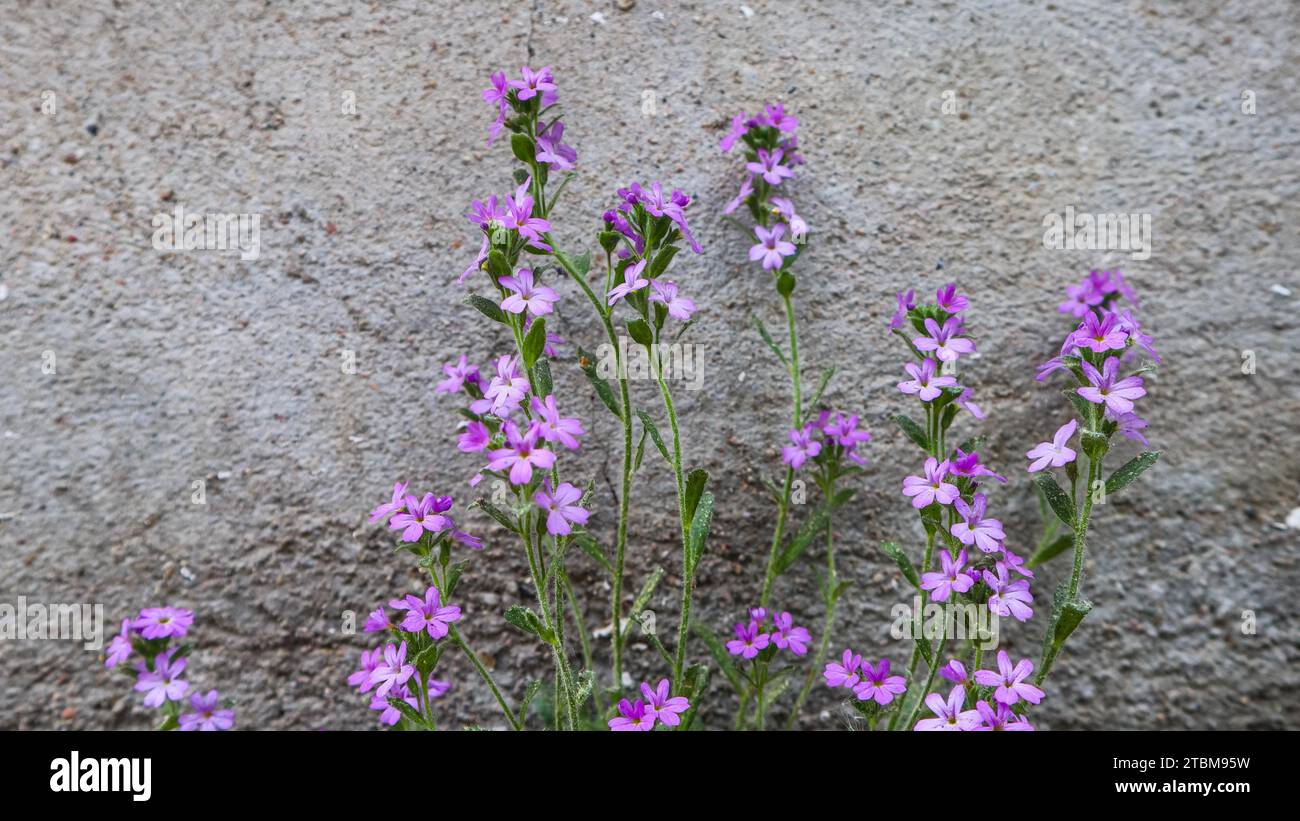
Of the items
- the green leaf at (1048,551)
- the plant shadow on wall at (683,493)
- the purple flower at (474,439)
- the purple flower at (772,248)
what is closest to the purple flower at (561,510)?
the plant shadow on wall at (683,493)

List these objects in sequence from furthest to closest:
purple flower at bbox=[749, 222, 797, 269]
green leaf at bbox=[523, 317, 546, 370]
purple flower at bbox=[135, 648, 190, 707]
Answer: purple flower at bbox=[749, 222, 797, 269] < purple flower at bbox=[135, 648, 190, 707] < green leaf at bbox=[523, 317, 546, 370]

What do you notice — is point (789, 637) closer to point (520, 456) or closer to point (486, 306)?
point (520, 456)

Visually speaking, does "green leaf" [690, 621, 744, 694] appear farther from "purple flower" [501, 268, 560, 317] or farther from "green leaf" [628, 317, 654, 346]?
"purple flower" [501, 268, 560, 317]

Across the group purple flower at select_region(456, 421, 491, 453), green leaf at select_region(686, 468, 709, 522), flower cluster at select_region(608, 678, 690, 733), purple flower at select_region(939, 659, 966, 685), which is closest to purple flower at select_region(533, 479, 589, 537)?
purple flower at select_region(456, 421, 491, 453)

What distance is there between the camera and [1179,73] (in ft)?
7.14

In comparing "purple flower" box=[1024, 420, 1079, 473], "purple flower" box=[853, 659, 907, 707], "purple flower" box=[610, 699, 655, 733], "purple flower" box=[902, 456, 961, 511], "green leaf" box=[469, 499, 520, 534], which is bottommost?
"purple flower" box=[610, 699, 655, 733]

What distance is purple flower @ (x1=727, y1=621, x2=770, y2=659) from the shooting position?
5.67ft

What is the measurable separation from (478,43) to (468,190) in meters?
0.37

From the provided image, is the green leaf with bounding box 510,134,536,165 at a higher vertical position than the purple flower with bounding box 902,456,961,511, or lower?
higher

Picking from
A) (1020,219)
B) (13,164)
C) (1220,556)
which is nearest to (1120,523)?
(1220,556)

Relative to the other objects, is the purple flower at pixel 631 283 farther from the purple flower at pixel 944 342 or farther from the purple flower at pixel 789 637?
the purple flower at pixel 789 637

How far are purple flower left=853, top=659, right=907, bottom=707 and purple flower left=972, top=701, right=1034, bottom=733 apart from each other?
189 millimetres

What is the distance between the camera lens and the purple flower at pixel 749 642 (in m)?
1.73

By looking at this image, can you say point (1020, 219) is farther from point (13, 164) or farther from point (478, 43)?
point (13, 164)
